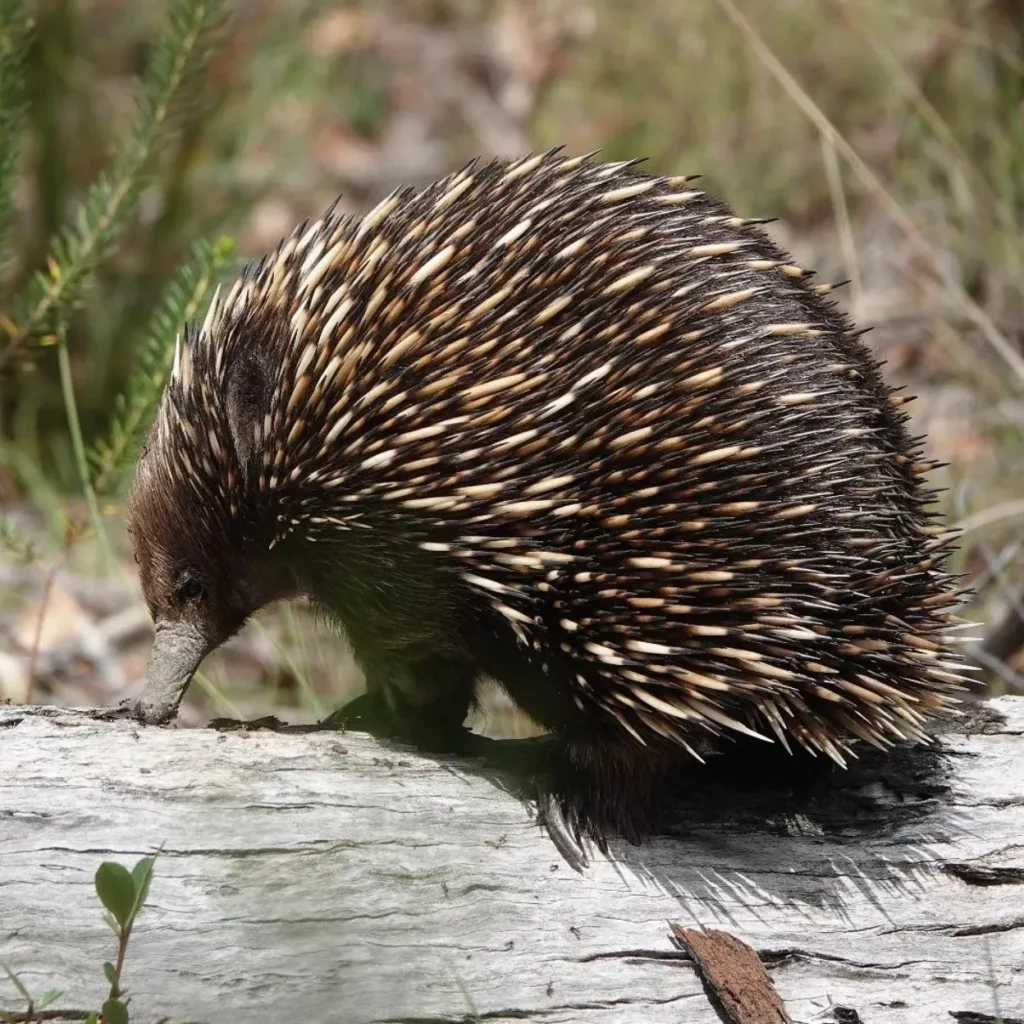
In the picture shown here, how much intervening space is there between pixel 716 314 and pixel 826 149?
1590 mm

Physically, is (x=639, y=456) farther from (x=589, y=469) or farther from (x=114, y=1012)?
(x=114, y=1012)

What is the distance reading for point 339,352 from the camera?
280 cm

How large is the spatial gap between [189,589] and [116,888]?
0.98 meters

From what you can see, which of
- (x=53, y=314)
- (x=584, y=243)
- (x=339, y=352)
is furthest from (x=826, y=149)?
(x=53, y=314)

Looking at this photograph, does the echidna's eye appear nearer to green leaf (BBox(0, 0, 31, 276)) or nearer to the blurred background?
the blurred background

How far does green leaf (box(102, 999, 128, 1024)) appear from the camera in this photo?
2.23 metres

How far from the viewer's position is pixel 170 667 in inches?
118

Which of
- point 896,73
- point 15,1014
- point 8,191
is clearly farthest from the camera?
point 896,73

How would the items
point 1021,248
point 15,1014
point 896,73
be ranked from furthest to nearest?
point 1021,248 → point 896,73 → point 15,1014

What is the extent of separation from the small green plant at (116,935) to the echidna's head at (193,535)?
0.67 metres

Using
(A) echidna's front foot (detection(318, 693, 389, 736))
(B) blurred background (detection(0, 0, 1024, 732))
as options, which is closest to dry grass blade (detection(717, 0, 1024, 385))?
(B) blurred background (detection(0, 0, 1024, 732))

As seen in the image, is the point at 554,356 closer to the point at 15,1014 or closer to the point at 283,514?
the point at 283,514

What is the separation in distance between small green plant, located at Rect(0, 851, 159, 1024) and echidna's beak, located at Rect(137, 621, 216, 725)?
58cm

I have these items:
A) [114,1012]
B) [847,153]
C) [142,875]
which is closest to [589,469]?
[142,875]
